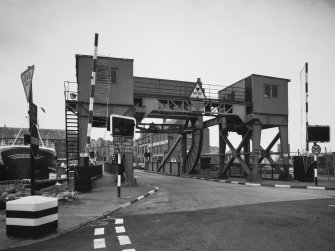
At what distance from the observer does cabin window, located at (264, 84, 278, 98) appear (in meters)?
27.4

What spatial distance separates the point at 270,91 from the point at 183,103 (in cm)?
834

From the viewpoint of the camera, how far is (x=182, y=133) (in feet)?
126

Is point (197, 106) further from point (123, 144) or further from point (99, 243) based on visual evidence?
point (99, 243)

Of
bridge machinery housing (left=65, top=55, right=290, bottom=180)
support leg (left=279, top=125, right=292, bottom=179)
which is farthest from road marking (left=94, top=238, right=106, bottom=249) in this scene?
support leg (left=279, top=125, right=292, bottom=179)

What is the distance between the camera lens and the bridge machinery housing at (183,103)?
21.0 meters

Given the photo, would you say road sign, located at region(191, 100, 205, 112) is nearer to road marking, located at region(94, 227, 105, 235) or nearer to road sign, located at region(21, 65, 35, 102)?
road sign, located at region(21, 65, 35, 102)

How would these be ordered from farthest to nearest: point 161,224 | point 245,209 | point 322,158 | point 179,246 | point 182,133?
point 182,133 → point 322,158 → point 245,209 → point 161,224 → point 179,246

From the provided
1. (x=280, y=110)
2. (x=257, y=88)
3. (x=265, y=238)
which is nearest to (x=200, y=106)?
(x=257, y=88)

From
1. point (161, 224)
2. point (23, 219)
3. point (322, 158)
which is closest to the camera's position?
point (23, 219)

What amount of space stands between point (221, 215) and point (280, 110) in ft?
68.2

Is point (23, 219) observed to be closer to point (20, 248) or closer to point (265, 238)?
point (20, 248)

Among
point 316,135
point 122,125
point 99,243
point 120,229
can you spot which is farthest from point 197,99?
point 99,243

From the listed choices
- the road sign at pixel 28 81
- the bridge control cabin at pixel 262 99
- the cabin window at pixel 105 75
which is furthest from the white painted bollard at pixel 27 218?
the bridge control cabin at pixel 262 99

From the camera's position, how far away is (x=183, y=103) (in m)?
25.0
